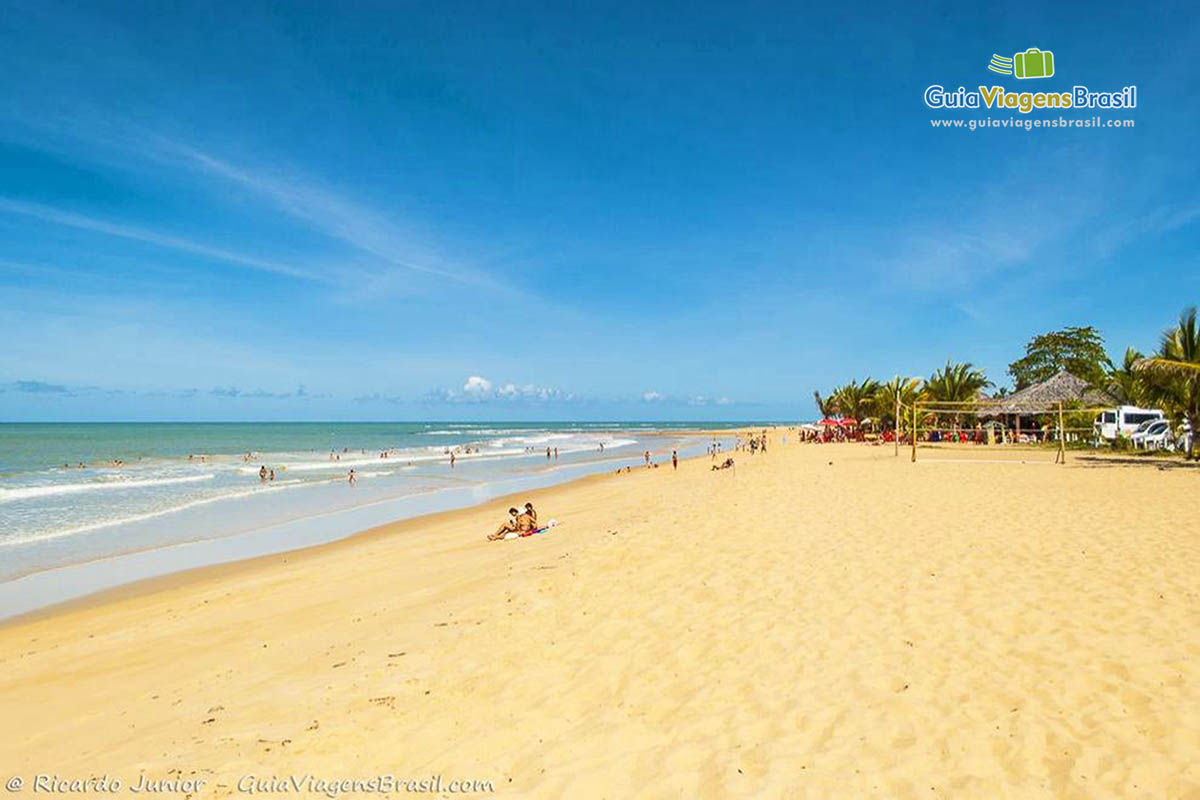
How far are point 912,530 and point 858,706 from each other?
6513 mm

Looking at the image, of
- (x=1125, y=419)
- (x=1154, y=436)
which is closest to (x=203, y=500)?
(x=1154, y=436)

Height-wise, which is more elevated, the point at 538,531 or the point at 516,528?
the point at 516,528

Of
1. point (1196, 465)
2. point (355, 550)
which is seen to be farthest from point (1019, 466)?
point (355, 550)

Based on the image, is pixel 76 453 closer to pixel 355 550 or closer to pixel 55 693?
pixel 355 550

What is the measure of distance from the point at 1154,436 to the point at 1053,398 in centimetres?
975

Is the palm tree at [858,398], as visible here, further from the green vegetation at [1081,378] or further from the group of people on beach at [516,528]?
the group of people on beach at [516,528]

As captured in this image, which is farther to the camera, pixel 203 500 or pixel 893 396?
pixel 893 396

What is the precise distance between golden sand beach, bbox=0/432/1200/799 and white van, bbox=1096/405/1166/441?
2595 cm

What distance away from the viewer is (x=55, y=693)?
627 cm

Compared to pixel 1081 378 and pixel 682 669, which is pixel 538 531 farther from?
pixel 1081 378

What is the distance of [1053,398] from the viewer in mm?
36844

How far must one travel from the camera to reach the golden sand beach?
382 centimetres

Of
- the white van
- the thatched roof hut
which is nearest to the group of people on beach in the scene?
the white van

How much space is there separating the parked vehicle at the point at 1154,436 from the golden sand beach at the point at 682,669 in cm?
2186
